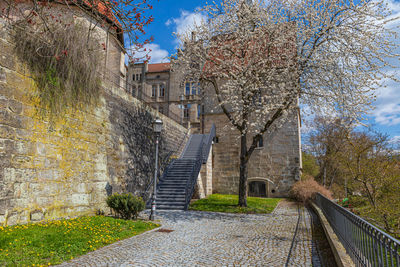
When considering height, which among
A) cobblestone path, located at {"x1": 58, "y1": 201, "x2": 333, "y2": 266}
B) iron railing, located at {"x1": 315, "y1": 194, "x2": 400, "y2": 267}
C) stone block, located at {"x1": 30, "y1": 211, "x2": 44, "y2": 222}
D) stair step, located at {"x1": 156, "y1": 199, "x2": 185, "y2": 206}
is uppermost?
iron railing, located at {"x1": 315, "y1": 194, "x2": 400, "y2": 267}

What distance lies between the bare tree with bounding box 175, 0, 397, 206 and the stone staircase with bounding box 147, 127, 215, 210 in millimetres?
2698

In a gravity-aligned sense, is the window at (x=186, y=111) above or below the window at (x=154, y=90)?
below

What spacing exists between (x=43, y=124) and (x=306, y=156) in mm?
24269

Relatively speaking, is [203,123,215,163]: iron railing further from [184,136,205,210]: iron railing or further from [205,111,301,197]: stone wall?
[205,111,301,197]: stone wall

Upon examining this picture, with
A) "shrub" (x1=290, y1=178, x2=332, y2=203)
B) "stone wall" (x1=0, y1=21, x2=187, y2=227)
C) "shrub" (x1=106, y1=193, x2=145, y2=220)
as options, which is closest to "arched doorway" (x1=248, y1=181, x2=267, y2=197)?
"shrub" (x1=290, y1=178, x2=332, y2=203)

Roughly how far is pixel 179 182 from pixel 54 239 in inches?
339

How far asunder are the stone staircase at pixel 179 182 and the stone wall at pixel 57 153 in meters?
1.37

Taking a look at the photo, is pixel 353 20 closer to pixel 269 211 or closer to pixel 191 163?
pixel 269 211

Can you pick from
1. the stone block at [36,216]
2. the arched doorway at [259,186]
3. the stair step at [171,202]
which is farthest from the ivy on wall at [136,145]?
the arched doorway at [259,186]

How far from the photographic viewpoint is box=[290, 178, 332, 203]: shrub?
15.1 metres

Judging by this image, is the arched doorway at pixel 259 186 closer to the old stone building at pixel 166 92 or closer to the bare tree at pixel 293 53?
→ the bare tree at pixel 293 53

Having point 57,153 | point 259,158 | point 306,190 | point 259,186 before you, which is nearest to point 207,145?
point 259,158

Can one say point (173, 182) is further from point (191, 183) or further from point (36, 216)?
point (36, 216)

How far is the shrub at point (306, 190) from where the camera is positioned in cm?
1505
